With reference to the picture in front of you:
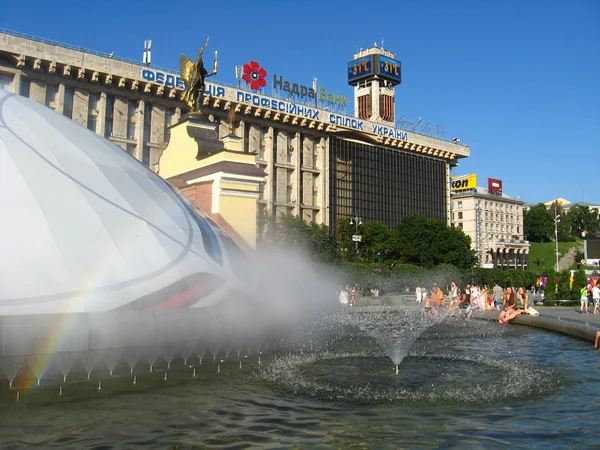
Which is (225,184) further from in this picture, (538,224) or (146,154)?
(538,224)

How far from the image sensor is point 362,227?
60000 mm

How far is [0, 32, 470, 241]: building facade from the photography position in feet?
149

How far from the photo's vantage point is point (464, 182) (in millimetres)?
101250

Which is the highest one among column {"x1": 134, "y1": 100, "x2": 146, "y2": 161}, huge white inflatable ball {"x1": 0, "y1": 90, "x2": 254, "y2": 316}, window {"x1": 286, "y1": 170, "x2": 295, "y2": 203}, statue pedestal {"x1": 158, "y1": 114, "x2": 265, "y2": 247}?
column {"x1": 134, "y1": 100, "x2": 146, "y2": 161}

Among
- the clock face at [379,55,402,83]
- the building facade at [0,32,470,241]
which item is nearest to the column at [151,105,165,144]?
the building facade at [0,32,470,241]

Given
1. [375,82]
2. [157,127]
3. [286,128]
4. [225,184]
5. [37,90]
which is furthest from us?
[375,82]

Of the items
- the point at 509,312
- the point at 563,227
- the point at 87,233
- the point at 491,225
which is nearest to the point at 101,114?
the point at 509,312

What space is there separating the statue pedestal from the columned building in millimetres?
85063

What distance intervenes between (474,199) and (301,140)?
48.8 meters

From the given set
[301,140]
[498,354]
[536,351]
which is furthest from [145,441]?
[301,140]

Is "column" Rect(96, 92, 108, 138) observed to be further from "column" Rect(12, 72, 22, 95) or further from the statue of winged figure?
the statue of winged figure

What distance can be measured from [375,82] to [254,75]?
31262 mm

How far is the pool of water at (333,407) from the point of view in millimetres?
6227

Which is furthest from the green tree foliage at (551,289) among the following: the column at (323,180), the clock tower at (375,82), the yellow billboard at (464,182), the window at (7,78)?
the yellow billboard at (464,182)
